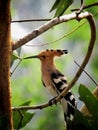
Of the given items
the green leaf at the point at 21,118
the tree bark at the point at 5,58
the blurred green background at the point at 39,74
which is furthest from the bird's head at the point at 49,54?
the blurred green background at the point at 39,74

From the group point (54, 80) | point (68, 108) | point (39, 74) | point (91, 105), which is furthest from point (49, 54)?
point (39, 74)

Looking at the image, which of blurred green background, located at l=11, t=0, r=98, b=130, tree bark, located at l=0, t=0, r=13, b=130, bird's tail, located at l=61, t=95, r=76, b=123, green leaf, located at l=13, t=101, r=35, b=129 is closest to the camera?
tree bark, located at l=0, t=0, r=13, b=130

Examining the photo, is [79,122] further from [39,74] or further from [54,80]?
[39,74]

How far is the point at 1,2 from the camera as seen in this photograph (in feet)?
2.18

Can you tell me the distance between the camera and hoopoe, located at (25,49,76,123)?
108 centimetres

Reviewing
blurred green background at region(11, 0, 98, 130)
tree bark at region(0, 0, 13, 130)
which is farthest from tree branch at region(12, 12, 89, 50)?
blurred green background at region(11, 0, 98, 130)

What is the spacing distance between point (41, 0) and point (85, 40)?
2.48 meters

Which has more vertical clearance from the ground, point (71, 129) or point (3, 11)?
point (3, 11)

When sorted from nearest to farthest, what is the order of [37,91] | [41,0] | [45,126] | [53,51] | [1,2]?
1. [1,2]
2. [53,51]
3. [45,126]
4. [37,91]
5. [41,0]

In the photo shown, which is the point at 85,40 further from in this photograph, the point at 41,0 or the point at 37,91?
the point at 41,0

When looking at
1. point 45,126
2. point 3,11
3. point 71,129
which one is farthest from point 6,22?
point 45,126

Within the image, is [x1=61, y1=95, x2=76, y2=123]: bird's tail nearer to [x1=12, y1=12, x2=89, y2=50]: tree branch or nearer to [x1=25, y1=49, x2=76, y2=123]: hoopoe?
[x1=25, y1=49, x2=76, y2=123]: hoopoe

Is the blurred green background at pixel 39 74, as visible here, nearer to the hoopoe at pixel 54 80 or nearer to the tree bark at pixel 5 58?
the hoopoe at pixel 54 80

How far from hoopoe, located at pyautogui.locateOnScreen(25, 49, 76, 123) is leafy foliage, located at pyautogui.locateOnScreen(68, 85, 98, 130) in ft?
0.84
